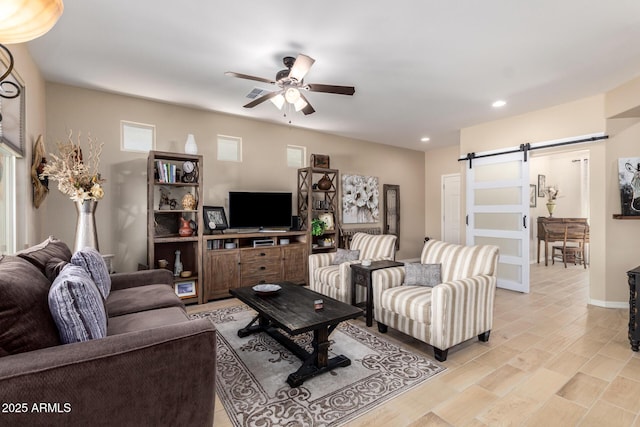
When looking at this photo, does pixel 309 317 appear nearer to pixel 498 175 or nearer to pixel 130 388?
pixel 130 388

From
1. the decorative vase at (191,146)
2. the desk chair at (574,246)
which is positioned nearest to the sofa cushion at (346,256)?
the decorative vase at (191,146)

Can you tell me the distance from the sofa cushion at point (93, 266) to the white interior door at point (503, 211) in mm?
5118

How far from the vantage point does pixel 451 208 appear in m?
7.07

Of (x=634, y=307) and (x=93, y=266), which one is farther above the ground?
(x=93, y=266)

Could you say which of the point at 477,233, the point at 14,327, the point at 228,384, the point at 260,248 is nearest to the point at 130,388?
the point at 14,327

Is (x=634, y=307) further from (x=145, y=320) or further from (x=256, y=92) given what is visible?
(x=256, y=92)

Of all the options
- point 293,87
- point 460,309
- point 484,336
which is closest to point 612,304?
point 484,336

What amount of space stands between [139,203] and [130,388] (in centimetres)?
339

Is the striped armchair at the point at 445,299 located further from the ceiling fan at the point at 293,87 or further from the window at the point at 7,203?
the window at the point at 7,203

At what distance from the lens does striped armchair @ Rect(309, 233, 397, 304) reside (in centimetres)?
353

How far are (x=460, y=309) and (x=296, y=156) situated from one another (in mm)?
3854

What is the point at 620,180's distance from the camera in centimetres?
375

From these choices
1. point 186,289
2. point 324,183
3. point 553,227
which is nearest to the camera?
point 186,289

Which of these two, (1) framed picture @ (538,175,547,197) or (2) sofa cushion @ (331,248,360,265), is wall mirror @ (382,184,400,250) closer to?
(2) sofa cushion @ (331,248,360,265)
